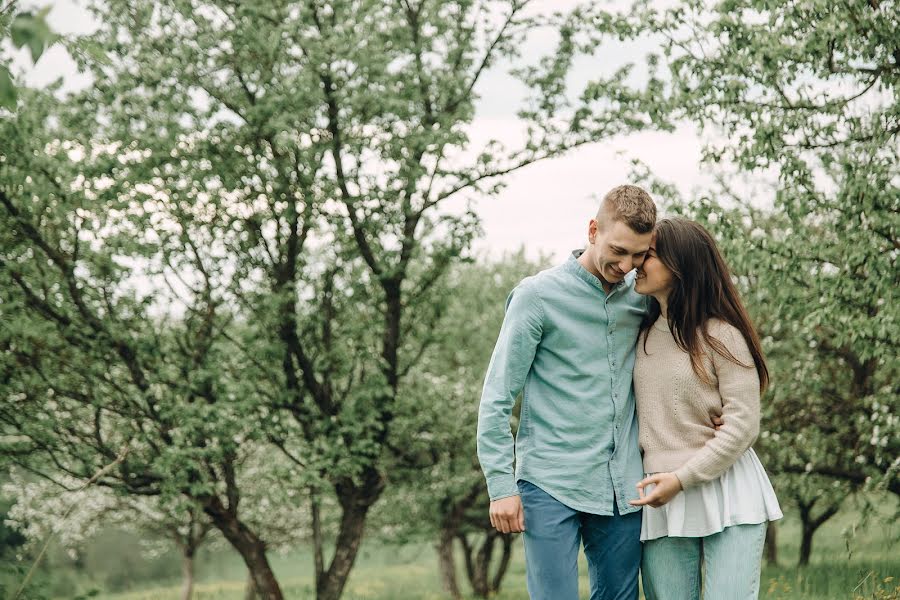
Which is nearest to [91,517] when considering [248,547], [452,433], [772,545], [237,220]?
[452,433]

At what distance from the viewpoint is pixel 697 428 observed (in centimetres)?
371

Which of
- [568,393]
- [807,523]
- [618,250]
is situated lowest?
[807,523]

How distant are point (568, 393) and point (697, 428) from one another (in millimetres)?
544

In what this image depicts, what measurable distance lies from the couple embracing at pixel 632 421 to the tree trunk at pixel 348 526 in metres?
9.44

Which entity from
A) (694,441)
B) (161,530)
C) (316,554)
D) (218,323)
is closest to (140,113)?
(218,323)

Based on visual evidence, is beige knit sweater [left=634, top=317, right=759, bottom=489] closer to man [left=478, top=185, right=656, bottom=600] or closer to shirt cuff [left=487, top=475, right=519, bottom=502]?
man [left=478, top=185, right=656, bottom=600]

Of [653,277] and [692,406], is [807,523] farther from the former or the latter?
[653,277]

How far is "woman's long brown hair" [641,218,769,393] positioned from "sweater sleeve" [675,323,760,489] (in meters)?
0.06

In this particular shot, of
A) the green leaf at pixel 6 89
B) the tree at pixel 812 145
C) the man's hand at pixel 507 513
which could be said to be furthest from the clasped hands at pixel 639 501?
the tree at pixel 812 145

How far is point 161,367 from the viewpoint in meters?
11.5

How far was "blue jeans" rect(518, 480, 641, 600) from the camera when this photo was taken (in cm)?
369

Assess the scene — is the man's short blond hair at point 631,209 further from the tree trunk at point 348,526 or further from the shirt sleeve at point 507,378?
the tree trunk at point 348,526

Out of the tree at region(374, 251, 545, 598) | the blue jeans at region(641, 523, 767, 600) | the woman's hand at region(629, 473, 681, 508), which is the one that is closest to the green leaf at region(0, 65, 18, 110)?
the woman's hand at region(629, 473, 681, 508)

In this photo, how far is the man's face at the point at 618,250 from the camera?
370cm
